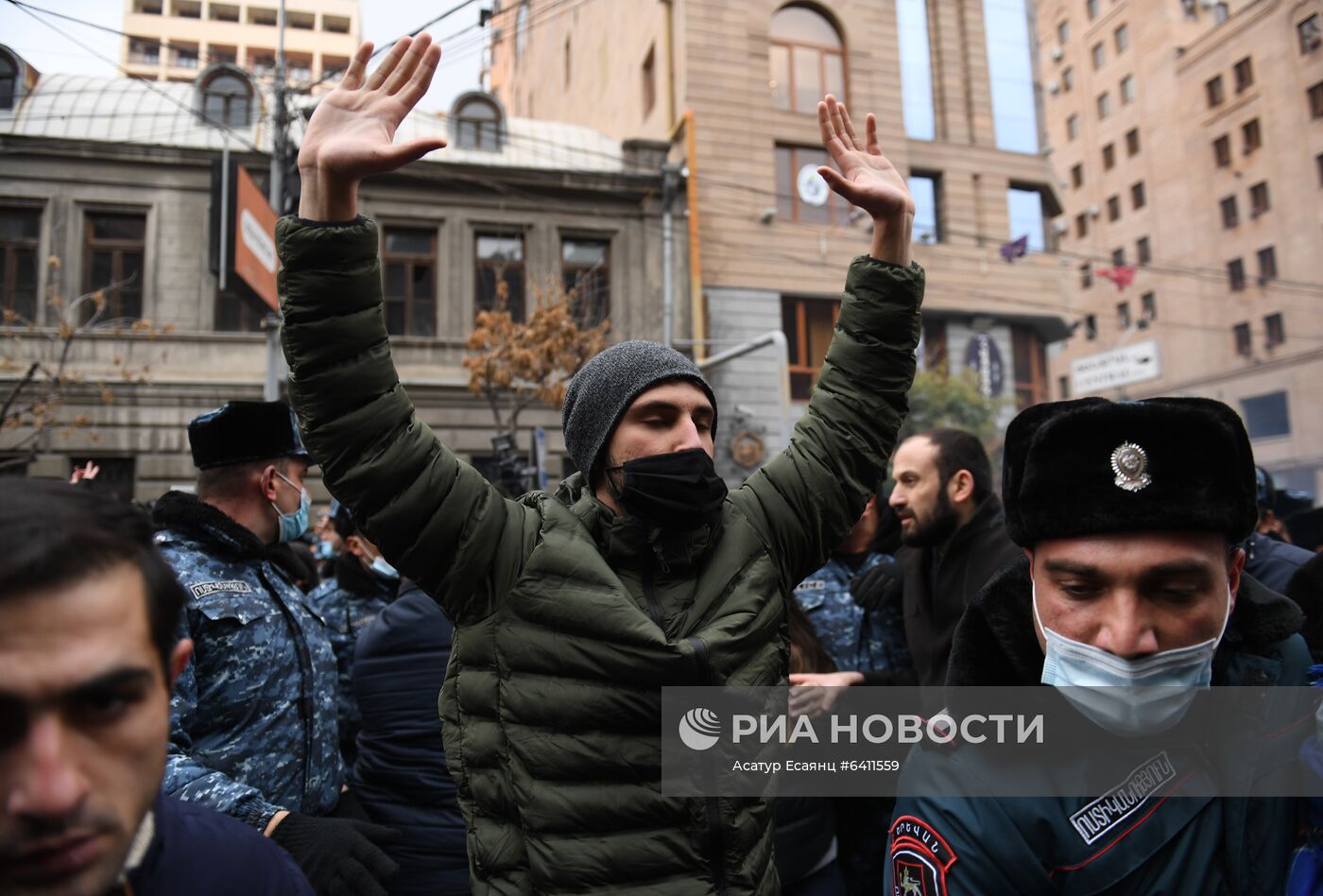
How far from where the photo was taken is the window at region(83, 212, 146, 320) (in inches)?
706

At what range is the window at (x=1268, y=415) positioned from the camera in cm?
4100

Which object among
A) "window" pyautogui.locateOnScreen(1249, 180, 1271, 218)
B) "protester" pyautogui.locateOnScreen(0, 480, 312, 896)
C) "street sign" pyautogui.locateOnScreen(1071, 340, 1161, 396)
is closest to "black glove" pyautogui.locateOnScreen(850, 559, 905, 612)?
"protester" pyautogui.locateOnScreen(0, 480, 312, 896)

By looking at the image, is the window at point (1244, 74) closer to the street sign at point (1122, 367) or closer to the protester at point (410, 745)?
the street sign at point (1122, 367)

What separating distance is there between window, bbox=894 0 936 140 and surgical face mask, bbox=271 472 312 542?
2418 cm

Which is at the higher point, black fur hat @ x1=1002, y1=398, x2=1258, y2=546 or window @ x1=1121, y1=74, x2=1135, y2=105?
window @ x1=1121, y1=74, x2=1135, y2=105

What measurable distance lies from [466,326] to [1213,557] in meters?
18.9

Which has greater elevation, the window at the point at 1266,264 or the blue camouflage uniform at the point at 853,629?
the window at the point at 1266,264

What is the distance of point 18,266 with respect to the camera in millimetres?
17703

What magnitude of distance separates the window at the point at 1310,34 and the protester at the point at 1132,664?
1532 inches

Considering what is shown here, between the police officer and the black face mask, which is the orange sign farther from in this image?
the black face mask

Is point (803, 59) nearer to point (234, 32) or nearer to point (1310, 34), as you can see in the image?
point (1310, 34)

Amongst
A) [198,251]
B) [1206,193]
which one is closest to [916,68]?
[198,251]

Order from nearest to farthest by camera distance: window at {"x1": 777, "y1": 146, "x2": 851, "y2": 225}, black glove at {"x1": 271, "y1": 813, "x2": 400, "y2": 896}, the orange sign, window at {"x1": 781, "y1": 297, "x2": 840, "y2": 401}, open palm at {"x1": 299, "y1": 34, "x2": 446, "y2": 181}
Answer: open palm at {"x1": 299, "y1": 34, "x2": 446, "y2": 181}
black glove at {"x1": 271, "y1": 813, "x2": 400, "y2": 896}
the orange sign
window at {"x1": 781, "y1": 297, "x2": 840, "y2": 401}
window at {"x1": 777, "y1": 146, "x2": 851, "y2": 225}

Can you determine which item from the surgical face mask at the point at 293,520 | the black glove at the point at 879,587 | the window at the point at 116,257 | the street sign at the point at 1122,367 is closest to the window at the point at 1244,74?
the street sign at the point at 1122,367
